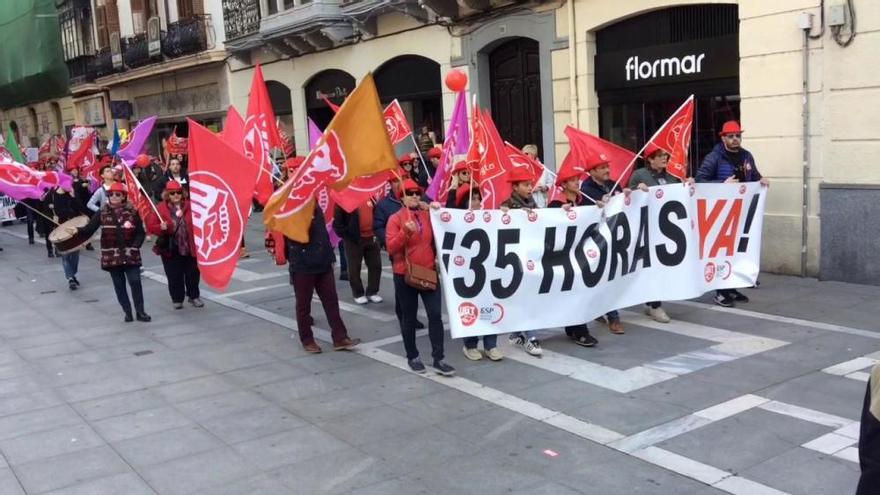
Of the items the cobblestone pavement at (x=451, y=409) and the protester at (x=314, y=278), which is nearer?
the cobblestone pavement at (x=451, y=409)

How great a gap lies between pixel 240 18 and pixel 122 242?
14.6m

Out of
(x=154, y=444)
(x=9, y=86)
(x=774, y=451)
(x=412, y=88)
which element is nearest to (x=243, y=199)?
(x=154, y=444)

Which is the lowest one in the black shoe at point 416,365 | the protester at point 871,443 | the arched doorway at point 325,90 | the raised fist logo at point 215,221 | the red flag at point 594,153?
the black shoe at point 416,365

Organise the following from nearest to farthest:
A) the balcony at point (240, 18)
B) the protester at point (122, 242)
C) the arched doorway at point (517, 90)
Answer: the protester at point (122, 242), the arched doorway at point (517, 90), the balcony at point (240, 18)


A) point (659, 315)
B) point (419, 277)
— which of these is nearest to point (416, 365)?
point (419, 277)

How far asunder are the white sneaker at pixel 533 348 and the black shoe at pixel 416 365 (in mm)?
1010

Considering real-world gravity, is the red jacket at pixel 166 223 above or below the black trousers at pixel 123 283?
above

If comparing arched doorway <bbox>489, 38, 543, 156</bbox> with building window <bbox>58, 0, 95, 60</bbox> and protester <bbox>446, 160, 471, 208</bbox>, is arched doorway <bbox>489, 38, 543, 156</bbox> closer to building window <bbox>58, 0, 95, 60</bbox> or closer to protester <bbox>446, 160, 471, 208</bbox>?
protester <bbox>446, 160, 471, 208</bbox>

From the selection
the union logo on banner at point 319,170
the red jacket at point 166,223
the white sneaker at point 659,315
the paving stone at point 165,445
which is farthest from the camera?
the red jacket at point 166,223

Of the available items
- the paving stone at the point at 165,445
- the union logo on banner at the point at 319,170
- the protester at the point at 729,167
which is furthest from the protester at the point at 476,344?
the protester at the point at 729,167

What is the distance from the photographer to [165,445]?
18.5 feet

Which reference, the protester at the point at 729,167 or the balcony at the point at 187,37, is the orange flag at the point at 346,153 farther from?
the balcony at the point at 187,37

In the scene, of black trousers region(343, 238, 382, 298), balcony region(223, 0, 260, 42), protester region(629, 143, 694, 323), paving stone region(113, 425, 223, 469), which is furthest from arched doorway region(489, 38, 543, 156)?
paving stone region(113, 425, 223, 469)

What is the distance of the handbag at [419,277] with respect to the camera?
6859 mm
